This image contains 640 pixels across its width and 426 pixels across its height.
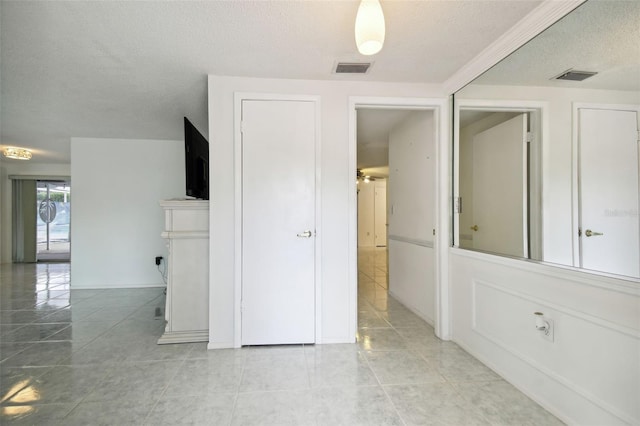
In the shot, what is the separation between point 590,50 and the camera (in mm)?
1705

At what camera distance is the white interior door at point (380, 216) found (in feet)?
30.7

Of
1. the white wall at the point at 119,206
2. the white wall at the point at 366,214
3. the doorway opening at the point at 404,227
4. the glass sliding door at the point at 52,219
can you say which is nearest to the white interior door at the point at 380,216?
the white wall at the point at 366,214

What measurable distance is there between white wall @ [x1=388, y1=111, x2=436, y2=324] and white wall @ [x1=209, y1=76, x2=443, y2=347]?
0.65 meters

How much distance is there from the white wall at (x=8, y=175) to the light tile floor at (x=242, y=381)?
4839mm

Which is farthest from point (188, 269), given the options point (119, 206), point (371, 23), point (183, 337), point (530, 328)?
point (119, 206)

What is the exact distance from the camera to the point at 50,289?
4.27m

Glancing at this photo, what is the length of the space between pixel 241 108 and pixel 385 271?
166 inches

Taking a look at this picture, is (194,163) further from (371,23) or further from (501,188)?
(501,188)

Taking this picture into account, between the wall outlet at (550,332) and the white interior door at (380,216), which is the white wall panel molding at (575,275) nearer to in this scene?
the wall outlet at (550,332)

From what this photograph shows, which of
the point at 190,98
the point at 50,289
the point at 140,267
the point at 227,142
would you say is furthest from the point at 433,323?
the point at 50,289

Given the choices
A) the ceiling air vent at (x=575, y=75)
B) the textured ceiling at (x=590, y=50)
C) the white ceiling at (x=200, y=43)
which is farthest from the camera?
the ceiling air vent at (x=575, y=75)

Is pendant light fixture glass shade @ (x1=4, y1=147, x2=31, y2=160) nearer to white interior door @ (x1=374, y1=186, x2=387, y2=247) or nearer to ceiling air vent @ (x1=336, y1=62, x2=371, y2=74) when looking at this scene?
ceiling air vent @ (x1=336, y1=62, x2=371, y2=74)

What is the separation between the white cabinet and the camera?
8.17 feet

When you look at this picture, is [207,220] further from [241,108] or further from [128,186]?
[128,186]
